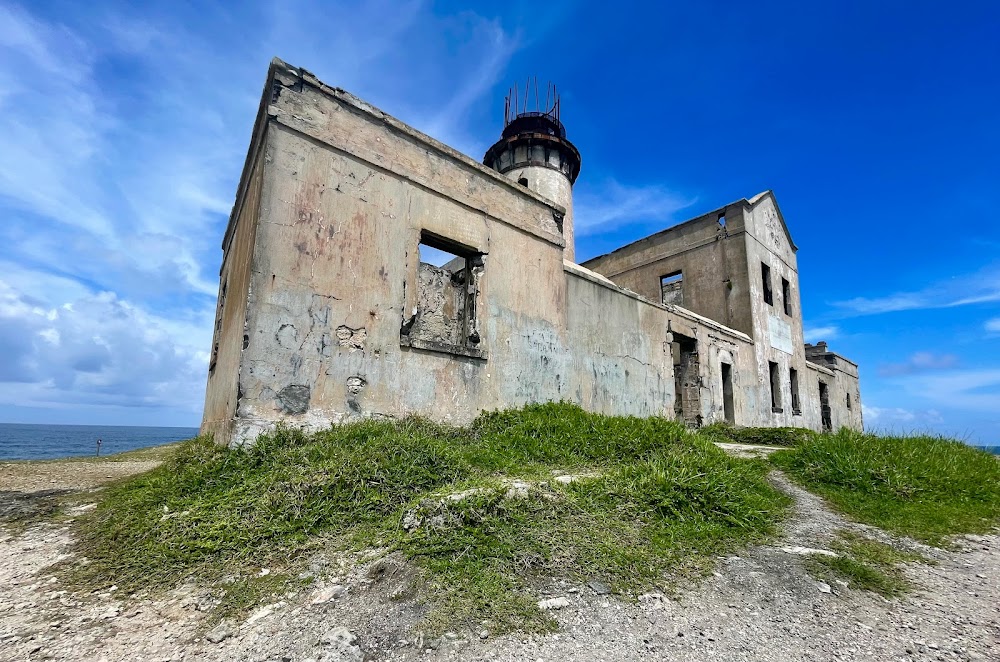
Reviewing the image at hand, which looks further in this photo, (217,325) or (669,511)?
(217,325)

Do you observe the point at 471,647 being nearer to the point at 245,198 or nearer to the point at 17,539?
the point at 17,539

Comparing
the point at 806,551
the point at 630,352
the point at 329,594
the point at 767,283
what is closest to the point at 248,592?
the point at 329,594

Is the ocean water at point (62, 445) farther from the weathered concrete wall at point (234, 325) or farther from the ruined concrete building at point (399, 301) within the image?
the ruined concrete building at point (399, 301)

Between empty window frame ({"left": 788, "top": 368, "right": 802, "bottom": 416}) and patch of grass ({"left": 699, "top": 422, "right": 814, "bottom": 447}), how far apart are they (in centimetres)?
542

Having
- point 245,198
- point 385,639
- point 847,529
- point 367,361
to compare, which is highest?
point 245,198

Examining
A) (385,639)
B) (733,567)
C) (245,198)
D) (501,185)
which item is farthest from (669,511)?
(245,198)

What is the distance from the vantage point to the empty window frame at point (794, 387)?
14.8 metres

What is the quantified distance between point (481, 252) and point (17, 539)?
5615mm

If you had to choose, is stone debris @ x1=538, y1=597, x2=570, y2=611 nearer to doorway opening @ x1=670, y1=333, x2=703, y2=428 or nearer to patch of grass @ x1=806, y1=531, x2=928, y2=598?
patch of grass @ x1=806, y1=531, x2=928, y2=598

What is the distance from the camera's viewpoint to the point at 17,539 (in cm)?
346

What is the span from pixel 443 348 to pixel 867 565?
4706mm

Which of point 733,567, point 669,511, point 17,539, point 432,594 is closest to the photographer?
point 432,594

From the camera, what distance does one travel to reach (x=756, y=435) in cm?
986

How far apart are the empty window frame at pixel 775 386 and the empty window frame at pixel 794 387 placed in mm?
862
